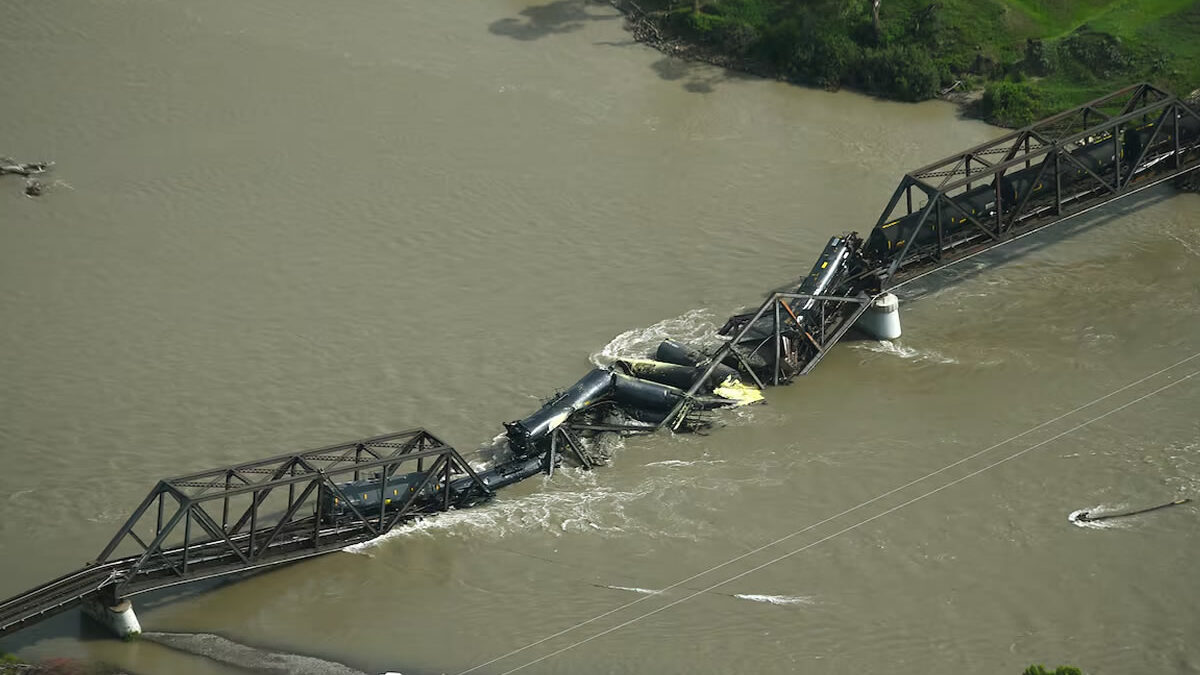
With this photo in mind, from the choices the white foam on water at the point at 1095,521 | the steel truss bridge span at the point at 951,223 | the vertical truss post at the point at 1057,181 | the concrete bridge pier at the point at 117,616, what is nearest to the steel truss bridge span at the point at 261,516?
the concrete bridge pier at the point at 117,616

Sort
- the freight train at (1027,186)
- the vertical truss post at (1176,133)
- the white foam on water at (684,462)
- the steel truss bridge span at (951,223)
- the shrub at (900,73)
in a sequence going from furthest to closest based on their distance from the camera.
→ the shrub at (900,73) → the vertical truss post at (1176,133) → the freight train at (1027,186) → the steel truss bridge span at (951,223) → the white foam on water at (684,462)

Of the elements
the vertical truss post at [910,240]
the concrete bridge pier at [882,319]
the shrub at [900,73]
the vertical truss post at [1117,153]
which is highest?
the shrub at [900,73]

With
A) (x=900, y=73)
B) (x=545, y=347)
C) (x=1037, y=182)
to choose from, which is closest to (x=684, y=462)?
(x=545, y=347)

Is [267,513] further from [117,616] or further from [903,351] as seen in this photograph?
[903,351]

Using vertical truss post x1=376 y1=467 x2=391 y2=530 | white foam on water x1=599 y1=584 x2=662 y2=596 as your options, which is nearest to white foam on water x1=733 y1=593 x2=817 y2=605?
white foam on water x1=599 y1=584 x2=662 y2=596

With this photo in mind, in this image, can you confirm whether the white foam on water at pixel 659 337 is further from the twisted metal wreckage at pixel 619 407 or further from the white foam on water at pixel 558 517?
the white foam on water at pixel 558 517
